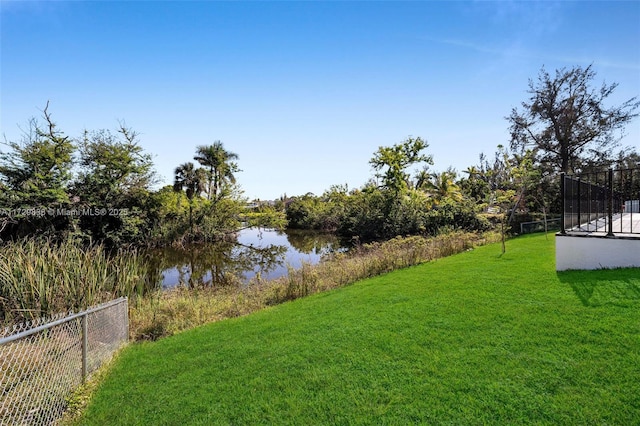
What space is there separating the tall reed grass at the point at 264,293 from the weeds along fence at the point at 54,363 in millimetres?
1467

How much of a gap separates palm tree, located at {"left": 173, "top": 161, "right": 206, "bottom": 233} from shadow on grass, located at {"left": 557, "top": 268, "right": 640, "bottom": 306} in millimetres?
24831

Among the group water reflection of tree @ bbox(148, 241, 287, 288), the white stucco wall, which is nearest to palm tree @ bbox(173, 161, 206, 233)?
water reflection of tree @ bbox(148, 241, 287, 288)

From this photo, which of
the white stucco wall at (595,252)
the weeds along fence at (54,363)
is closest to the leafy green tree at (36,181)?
the weeds along fence at (54,363)

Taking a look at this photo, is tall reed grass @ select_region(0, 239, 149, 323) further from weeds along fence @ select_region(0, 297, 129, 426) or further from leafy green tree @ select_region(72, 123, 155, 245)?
leafy green tree @ select_region(72, 123, 155, 245)

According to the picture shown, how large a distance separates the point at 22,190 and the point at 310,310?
A: 18.1 m

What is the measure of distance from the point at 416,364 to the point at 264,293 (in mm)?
5856

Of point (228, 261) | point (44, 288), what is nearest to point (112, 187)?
point (228, 261)

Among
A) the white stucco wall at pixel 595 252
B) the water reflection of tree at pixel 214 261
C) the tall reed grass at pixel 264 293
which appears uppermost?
the white stucco wall at pixel 595 252

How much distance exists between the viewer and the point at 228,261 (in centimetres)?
1847

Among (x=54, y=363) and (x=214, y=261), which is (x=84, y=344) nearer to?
(x=54, y=363)

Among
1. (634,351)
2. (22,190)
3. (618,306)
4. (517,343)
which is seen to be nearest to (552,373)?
(517,343)

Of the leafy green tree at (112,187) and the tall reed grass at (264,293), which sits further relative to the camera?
the leafy green tree at (112,187)

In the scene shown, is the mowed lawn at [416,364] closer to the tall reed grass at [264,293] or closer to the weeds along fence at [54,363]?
the weeds along fence at [54,363]

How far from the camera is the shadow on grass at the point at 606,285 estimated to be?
4.60 m
